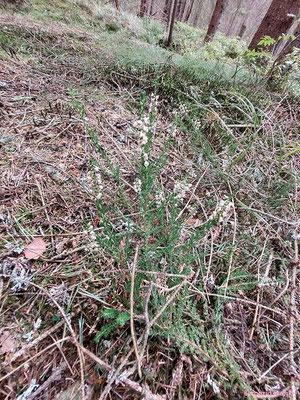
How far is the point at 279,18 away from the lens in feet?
11.3

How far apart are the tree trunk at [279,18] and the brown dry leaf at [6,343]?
4784 mm

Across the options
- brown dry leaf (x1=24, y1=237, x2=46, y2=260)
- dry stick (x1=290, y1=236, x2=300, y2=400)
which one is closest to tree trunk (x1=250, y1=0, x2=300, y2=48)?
dry stick (x1=290, y1=236, x2=300, y2=400)

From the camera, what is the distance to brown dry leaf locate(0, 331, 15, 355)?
2.89 feet

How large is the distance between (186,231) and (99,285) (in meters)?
0.58

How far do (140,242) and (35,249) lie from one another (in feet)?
1.81

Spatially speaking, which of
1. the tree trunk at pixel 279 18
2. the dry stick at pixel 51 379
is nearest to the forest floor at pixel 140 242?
the dry stick at pixel 51 379

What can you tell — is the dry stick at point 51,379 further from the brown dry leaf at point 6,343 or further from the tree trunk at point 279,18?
the tree trunk at point 279,18

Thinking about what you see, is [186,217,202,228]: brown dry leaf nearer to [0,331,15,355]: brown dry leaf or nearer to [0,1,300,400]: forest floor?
[0,1,300,400]: forest floor

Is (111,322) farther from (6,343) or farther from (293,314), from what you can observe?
(293,314)

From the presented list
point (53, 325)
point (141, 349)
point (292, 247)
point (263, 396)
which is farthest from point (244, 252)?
point (53, 325)

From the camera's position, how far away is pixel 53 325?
0.96 m

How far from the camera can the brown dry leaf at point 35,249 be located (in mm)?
1147

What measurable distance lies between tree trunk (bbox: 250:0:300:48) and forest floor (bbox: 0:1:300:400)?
6.49ft

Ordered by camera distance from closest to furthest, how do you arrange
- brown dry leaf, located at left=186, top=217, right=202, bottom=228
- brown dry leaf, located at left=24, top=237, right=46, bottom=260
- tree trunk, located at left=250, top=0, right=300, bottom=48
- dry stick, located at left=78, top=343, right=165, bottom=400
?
dry stick, located at left=78, top=343, right=165, bottom=400, brown dry leaf, located at left=24, top=237, right=46, bottom=260, brown dry leaf, located at left=186, top=217, right=202, bottom=228, tree trunk, located at left=250, top=0, right=300, bottom=48
